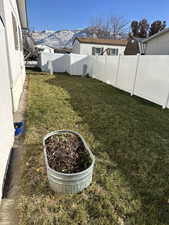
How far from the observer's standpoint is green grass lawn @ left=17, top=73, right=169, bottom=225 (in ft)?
4.81

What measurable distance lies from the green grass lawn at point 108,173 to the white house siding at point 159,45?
10021mm

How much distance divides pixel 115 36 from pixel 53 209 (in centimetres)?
3678

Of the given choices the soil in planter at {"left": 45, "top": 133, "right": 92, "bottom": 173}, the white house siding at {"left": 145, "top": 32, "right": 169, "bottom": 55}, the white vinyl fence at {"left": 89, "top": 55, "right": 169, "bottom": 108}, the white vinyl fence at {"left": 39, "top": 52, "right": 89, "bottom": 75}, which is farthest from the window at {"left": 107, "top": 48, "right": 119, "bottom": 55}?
the soil in planter at {"left": 45, "top": 133, "right": 92, "bottom": 173}

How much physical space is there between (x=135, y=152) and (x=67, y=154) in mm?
1313

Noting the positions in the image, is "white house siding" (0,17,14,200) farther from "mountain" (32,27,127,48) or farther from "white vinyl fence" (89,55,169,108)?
"mountain" (32,27,127,48)

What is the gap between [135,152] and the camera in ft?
8.40

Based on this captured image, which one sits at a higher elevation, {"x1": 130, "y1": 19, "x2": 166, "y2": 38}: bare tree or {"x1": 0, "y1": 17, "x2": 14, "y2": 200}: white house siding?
{"x1": 130, "y1": 19, "x2": 166, "y2": 38}: bare tree

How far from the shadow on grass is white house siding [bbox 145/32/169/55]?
9.32 meters

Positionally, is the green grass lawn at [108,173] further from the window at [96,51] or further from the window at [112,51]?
the window at [112,51]

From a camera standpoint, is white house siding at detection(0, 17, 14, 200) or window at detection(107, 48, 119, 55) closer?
white house siding at detection(0, 17, 14, 200)

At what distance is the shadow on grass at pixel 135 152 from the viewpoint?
1.61 metres

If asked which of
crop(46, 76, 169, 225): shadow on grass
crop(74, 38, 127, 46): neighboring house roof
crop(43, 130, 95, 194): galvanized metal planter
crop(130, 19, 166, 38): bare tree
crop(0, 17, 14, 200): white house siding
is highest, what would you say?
crop(130, 19, 166, 38): bare tree

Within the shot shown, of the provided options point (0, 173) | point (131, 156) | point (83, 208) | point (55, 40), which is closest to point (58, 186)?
point (83, 208)

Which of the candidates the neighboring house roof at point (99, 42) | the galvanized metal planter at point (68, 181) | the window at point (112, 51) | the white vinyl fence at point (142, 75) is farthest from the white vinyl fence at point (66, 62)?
the galvanized metal planter at point (68, 181)
